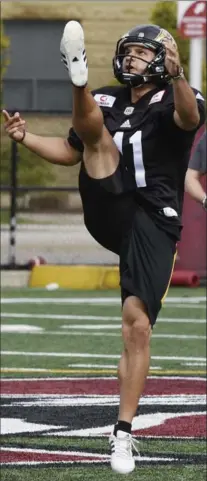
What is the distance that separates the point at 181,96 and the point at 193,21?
38.2 feet

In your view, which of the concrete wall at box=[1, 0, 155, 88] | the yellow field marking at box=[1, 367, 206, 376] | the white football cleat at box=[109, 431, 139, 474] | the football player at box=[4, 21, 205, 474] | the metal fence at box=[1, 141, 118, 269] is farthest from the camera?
the concrete wall at box=[1, 0, 155, 88]

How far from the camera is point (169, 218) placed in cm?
695

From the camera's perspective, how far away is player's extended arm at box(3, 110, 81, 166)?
23.3 feet

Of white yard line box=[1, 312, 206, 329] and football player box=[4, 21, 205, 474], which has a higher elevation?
football player box=[4, 21, 205, 474]

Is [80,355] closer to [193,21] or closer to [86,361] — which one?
[86,361]

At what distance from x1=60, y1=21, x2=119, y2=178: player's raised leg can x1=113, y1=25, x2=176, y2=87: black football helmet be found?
0.22 m

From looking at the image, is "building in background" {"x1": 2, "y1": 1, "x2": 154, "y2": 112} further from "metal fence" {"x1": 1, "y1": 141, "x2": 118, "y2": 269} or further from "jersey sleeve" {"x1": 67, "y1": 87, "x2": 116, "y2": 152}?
"jersey sleeve" {"x1": 67, "y1": 87, "x2": 116, "y2": 152}

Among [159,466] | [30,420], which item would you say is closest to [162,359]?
[30,420]

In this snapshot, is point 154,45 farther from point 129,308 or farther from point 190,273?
point 190,273

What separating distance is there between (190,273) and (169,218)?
1053cm

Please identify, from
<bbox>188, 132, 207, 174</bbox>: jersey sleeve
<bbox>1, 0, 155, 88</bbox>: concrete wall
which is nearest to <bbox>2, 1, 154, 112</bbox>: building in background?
<bbox>1, 0, 155, 88</bbox>: concrete wall

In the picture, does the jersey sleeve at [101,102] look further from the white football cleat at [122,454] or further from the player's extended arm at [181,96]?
the white football cleat at [122,454]

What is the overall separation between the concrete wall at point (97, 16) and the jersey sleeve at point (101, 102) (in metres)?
27.6

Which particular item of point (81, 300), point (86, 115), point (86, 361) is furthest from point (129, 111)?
point (81, 300)
